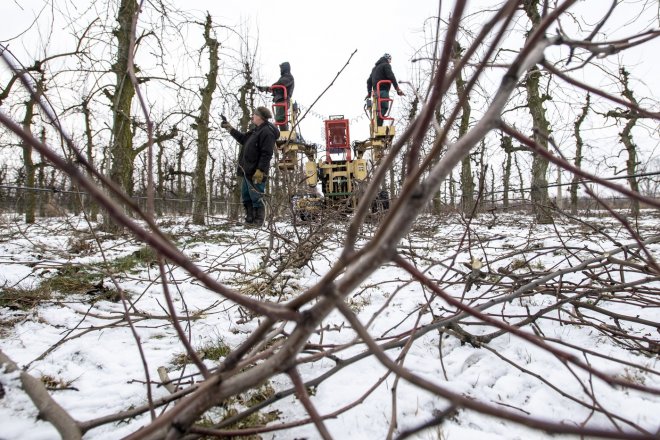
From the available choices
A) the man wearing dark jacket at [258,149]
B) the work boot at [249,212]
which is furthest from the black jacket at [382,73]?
the work boot at [249,212]

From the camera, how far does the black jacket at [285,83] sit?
642cm

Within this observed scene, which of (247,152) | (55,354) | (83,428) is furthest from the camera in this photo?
(247,152)

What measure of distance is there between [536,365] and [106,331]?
2.16 m

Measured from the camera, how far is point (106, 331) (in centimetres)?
187

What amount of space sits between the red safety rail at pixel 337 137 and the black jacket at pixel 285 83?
1.83m

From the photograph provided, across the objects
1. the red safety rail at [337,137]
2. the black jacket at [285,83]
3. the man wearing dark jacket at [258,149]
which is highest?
the black jacket at [285,83]

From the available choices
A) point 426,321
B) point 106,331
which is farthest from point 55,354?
point 426,321

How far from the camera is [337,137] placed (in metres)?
9.02

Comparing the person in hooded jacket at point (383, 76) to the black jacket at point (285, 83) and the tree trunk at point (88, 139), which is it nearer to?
the black jacket at point (285, 83)

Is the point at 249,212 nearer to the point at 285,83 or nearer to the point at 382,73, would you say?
the point at 285,83

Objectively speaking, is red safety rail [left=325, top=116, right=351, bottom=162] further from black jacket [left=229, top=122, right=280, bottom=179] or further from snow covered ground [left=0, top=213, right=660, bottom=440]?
snow covered ground [left=0, top=213, right=660, bottom=440]

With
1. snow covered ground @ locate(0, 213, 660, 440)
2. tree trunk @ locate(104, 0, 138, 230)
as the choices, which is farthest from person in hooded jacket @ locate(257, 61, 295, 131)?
snow covered ground @ locate(0, 213, 660, 440)

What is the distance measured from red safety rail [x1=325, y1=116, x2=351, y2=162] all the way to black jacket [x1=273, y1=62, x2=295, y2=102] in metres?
1.83

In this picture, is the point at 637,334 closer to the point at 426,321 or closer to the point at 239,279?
the point at 426,321
